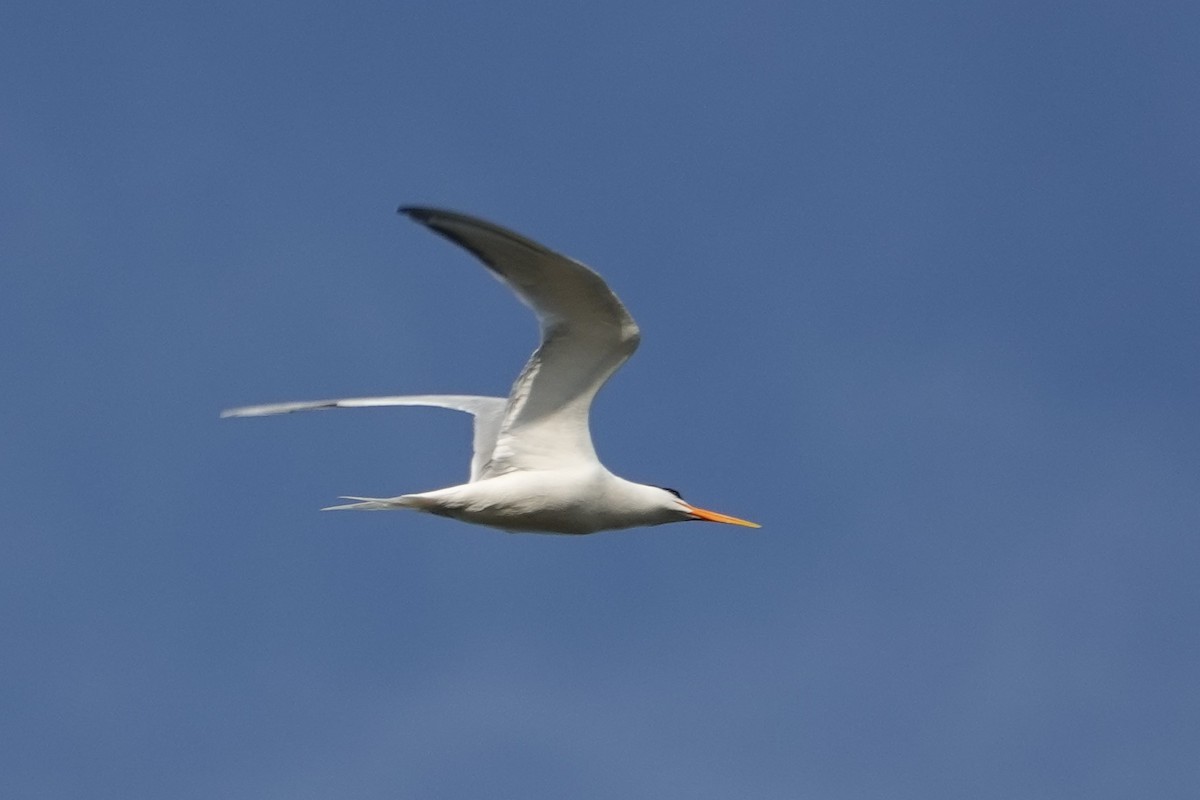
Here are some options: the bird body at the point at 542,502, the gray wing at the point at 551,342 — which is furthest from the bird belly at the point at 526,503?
the gray wing at the point at 551,342

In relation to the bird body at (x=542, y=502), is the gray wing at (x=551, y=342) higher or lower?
higher

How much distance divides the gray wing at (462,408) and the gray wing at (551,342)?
1.46 ft

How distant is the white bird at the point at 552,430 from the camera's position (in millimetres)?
10070

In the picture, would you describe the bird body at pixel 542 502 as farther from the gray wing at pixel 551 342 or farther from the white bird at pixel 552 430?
the gray wing at pixel 551 342

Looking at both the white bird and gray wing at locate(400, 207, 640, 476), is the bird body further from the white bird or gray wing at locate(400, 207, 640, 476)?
gray wing at locate(400, 207, 640, 476)

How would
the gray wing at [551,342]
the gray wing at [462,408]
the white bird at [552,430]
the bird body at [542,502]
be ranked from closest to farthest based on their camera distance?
the gray wing at [551,342] → the white bird at [552,430] → the bird body at [542,502] → the gray wing at [462,408]

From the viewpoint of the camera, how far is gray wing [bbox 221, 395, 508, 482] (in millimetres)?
11836

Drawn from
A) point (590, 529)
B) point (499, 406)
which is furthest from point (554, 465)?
point (499, 406)

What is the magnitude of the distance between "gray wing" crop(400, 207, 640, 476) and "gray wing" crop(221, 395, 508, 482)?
17.5 inches

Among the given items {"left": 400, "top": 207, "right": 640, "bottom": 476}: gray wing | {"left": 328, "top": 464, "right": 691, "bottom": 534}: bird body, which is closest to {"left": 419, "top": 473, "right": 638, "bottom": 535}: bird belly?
{"left": 328, "top": 464, "right": 691, "bottom": 534}: bird body

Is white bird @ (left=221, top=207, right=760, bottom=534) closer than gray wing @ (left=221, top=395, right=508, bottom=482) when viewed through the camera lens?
Yes

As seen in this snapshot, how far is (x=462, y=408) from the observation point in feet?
40.8

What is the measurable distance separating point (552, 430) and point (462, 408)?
1380mm

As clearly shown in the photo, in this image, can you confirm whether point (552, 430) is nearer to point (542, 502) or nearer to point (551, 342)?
point (542, 502)
